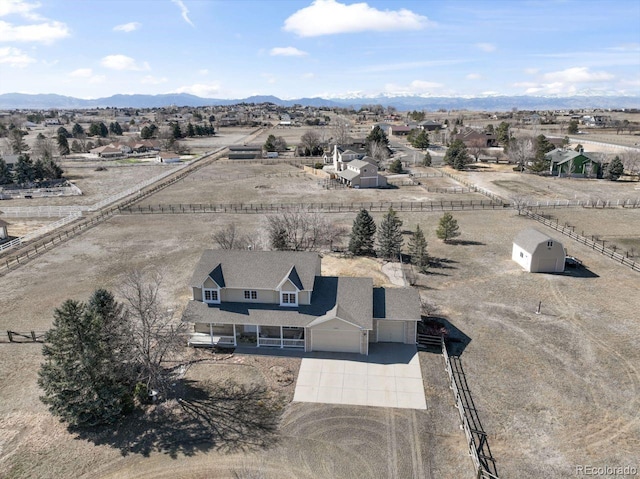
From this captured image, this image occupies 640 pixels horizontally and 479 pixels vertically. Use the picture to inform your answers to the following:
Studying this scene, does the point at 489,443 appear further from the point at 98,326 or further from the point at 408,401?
the point at 98,326

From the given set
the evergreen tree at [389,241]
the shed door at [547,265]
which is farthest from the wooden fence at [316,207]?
the shed door at [547,265]

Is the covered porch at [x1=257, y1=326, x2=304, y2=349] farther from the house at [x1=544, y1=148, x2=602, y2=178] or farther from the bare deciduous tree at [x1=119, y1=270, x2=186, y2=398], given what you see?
the house at [x1=544, y1=148, x2=602, y2=178]

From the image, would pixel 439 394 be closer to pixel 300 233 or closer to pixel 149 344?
pixel 149 344

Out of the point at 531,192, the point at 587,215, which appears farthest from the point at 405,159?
the point at 587,215

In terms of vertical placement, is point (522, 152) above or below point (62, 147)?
below

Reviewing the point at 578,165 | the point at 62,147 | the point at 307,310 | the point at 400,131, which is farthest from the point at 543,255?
the point at 400,131

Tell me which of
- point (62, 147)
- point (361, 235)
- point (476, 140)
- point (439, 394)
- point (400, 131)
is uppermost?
point (400, 131)
